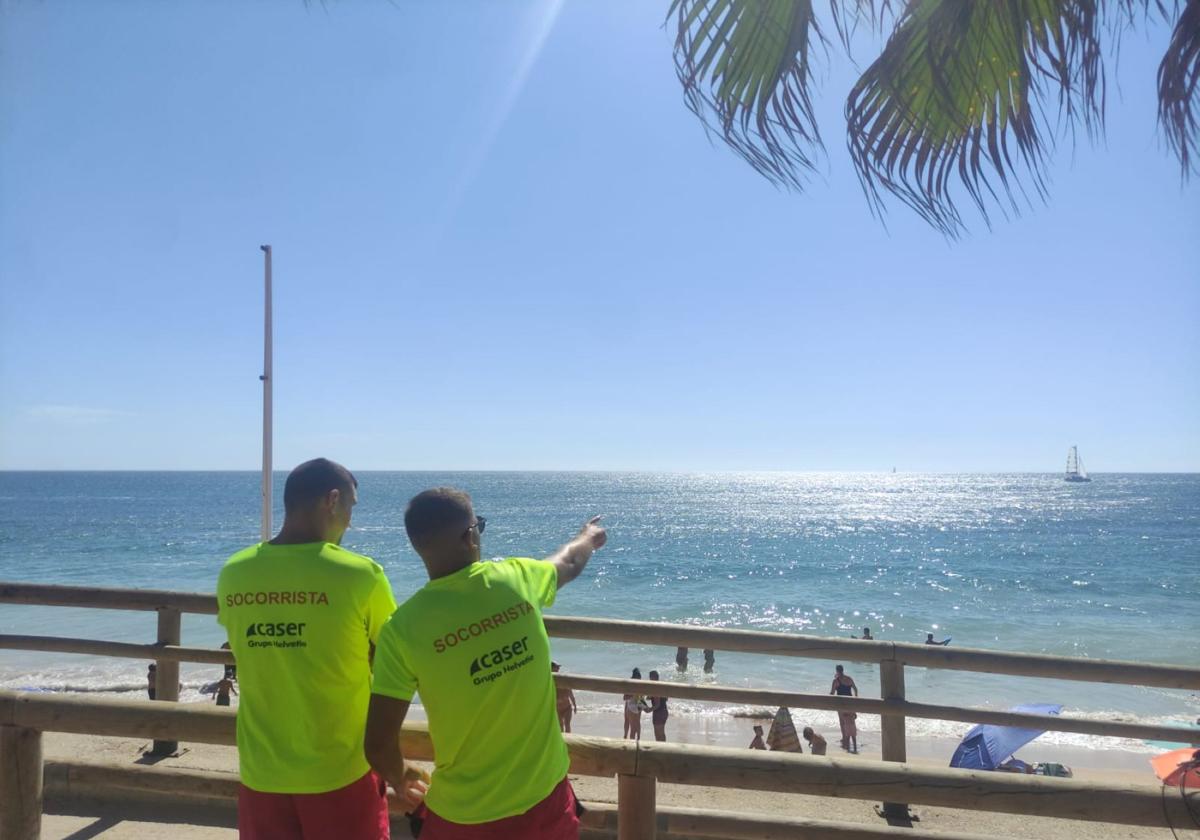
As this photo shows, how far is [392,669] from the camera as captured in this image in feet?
5.80

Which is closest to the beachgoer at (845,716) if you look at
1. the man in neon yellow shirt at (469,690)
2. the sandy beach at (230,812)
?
the sandy beach at (230,812)

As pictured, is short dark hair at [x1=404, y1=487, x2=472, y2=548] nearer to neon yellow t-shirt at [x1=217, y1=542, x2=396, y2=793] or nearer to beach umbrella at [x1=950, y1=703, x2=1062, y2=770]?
neon yellow t-shirt at [x1=217, y1=542, x2=396, y2=793]

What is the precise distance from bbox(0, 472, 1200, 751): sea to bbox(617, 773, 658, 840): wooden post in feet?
35.5

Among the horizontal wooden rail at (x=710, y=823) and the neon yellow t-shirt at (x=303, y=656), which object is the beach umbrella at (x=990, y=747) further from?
the neon yellow t-shirt at (x=303, y=656)

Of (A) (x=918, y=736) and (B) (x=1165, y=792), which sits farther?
(A) (x=918, y=736)

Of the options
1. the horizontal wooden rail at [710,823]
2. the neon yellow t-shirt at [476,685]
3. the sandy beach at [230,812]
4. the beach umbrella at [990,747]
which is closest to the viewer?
the neon yellow t-shirt at [476,685]

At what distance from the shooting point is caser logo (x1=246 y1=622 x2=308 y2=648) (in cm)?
193

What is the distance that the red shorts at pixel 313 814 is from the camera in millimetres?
1959

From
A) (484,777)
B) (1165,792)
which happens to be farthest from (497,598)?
(1165,792)

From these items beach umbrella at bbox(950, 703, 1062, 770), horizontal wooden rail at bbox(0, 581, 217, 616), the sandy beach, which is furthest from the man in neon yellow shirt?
beach umbrella at bbox(950, 703, 1062, 770)

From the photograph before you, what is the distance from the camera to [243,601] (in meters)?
1.98

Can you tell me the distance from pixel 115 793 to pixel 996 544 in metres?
62.5

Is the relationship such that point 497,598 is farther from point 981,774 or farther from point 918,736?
point 918,736

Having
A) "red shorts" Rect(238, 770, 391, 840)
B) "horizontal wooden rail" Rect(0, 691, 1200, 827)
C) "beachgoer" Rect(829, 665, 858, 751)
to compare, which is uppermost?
"horizontal wooden rail" Rect(0, 691, 1200, 827)
